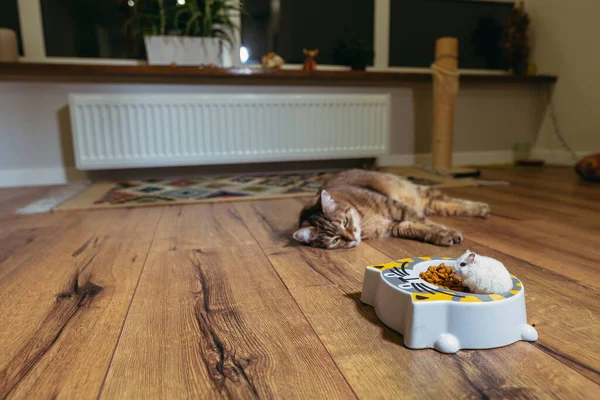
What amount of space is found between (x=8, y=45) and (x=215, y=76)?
1.22 m

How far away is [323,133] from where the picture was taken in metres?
3.04

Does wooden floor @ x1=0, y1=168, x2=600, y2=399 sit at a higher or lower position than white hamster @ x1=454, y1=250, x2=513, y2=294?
lower

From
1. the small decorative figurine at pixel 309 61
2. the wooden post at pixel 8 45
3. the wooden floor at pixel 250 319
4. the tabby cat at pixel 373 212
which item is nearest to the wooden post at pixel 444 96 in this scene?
the small decorative figurine at pixel 309 61

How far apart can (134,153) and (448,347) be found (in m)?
2.48

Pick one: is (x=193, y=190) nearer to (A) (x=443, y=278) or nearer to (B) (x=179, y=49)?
(B) (x=179, y=49)

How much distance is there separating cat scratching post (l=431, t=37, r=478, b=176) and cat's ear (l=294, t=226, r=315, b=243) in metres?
1.80

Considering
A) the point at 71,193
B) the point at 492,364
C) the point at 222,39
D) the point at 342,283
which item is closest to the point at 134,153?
the point at 71,193

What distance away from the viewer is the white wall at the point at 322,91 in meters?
2.70

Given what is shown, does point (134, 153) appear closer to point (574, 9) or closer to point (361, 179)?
point (361, 179)

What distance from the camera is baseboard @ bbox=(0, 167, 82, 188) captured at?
2723mm

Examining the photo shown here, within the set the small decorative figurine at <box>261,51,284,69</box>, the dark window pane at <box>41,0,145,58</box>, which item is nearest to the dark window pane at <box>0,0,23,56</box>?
the dark window pane at <box>41,0,145,58</box>

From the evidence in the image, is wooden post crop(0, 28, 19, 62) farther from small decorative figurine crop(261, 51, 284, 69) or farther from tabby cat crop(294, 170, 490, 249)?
tabby cat crop(294, 170, 490, 249)

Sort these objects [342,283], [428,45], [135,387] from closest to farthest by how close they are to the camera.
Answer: [135,387] < [342,283] < [428,45]

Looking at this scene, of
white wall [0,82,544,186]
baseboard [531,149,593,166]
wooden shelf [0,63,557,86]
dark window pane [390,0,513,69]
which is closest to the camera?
wooden shelf [0,63,557,86]
